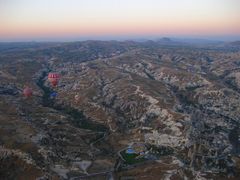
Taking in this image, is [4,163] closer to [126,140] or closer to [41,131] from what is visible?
[41,131]

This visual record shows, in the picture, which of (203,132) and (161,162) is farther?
(203,132)

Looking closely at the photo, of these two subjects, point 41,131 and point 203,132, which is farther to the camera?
point 203,132

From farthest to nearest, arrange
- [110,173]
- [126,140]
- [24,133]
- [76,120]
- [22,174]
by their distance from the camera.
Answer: [76,120] → [126,140] → [24,133] → [110,173] → [22,174]

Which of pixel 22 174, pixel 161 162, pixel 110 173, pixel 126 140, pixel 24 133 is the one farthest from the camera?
pixel 126 140

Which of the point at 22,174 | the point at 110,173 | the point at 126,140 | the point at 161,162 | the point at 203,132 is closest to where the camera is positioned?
the point at 22,174

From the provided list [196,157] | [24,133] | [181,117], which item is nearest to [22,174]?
[24,133]

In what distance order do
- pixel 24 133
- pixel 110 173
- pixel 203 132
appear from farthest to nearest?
pixel 203 132 → pixel 24 133 → pixel 110 173

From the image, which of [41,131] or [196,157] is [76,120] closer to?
[41,131]

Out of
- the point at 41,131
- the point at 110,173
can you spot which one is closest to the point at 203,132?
the point at 110,173
